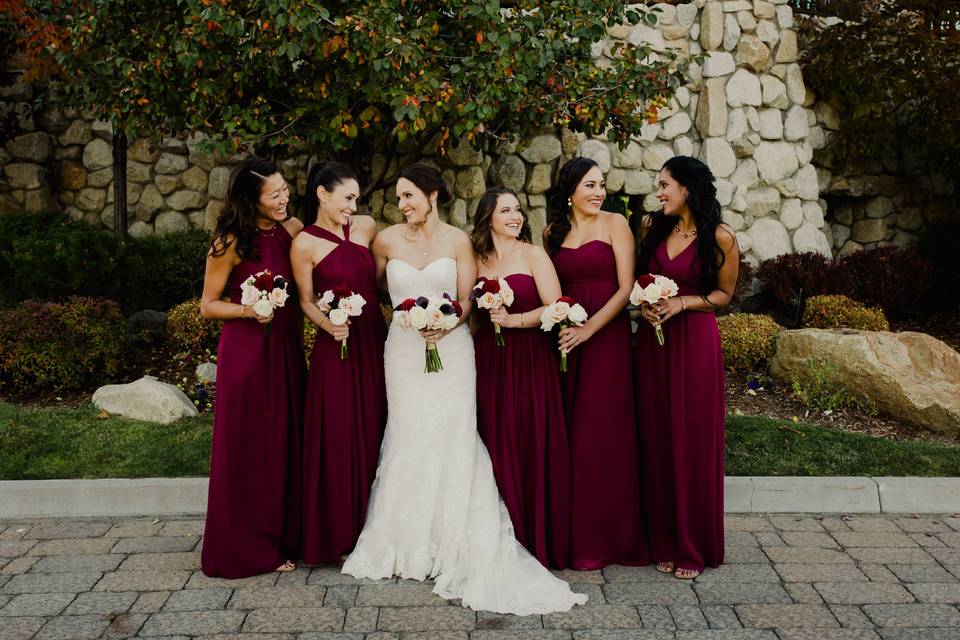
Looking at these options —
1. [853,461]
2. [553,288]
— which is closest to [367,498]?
[553,288]

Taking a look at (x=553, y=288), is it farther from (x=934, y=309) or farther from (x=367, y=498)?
(x=934, y=309)

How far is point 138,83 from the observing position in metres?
8.40

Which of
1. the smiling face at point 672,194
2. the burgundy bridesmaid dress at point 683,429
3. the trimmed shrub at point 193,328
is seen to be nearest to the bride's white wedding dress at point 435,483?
the burgundy bridesmaid dress at point 683,429

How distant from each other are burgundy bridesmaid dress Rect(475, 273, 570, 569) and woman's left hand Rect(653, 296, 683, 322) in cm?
64

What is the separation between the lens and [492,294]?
15.7ft

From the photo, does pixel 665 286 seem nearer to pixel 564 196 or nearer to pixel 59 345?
pixel 564 196

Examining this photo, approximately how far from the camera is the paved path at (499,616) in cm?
411

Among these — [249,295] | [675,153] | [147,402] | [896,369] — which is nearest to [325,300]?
[249,295]

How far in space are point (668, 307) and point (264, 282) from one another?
2152 millimetres

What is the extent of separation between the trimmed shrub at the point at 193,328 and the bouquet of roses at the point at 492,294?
4826 millimetres

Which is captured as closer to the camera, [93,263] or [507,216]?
[507,216]

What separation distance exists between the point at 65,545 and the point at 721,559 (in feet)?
12.2

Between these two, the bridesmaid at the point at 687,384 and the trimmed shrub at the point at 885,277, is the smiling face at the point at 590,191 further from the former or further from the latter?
the trimmed shrub at the point at 885,277

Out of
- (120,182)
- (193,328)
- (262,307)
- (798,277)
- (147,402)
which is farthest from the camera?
(120,182)
